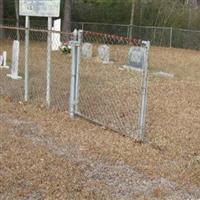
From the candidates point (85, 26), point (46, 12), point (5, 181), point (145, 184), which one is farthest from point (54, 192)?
point (85, 26)

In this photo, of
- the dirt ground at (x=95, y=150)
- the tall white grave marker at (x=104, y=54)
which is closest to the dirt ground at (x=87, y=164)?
the dirt ground at (x=95, y=150)

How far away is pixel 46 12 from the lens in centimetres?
948

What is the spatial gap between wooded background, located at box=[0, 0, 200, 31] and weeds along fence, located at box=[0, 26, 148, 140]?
15750mm

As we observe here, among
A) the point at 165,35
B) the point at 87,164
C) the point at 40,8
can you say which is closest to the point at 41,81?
the point at 40,8

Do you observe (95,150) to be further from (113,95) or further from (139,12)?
(139,12)

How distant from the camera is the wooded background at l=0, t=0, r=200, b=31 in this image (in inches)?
1315

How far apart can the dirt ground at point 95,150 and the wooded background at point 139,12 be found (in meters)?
22.3

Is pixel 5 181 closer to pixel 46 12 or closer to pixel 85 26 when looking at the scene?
pixel 46 12

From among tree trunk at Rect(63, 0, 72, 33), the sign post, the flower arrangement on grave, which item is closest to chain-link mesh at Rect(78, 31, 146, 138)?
the sign post

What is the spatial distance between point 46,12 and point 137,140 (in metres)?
3.41

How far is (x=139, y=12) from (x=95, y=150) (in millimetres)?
27993

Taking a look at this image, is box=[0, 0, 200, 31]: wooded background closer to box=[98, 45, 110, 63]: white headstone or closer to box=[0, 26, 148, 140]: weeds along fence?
box=[98, 45, 110, 63]: white headstone

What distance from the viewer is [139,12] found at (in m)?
33.9

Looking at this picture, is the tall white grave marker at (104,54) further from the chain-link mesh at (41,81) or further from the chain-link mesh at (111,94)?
the chain-link mesh at (41,81)
